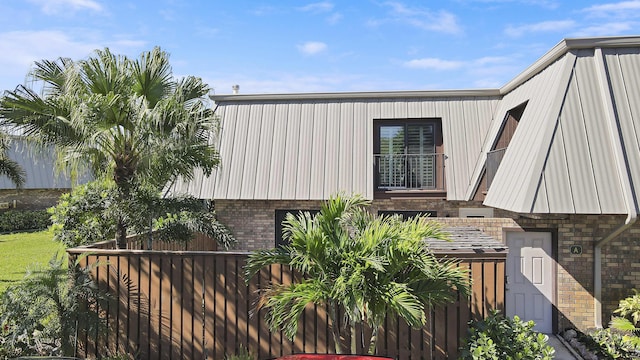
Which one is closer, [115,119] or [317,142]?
[115,119]

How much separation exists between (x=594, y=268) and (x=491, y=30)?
7.68 meters

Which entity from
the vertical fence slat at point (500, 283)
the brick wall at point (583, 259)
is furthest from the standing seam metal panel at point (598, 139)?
the vertical fence slat at point (500, 283)

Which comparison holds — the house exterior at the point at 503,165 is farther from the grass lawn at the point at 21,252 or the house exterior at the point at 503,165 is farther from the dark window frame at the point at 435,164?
the grass lawn at the point at 21,252

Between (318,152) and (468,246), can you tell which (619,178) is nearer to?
(468,246)

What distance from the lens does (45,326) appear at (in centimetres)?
584

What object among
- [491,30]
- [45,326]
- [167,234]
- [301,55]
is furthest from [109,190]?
[491,30]

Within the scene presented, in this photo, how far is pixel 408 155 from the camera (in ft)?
43.6

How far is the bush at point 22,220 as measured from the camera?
2348 cm

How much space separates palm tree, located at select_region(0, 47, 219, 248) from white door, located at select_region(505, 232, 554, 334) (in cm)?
667

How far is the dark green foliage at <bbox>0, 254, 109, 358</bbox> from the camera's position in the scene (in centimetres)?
555

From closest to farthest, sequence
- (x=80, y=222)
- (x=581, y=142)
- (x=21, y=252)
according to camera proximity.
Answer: (x=581, y=142) < (x=80, y=222) < (x=21, y=252)

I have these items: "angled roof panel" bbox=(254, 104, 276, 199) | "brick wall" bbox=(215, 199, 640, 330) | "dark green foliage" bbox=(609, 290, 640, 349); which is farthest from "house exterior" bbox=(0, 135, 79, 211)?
"dark green foliage" bbox=(609, 290, 640, 349)

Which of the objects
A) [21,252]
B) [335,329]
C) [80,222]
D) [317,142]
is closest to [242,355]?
[335,329]

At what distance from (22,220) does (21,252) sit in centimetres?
910
